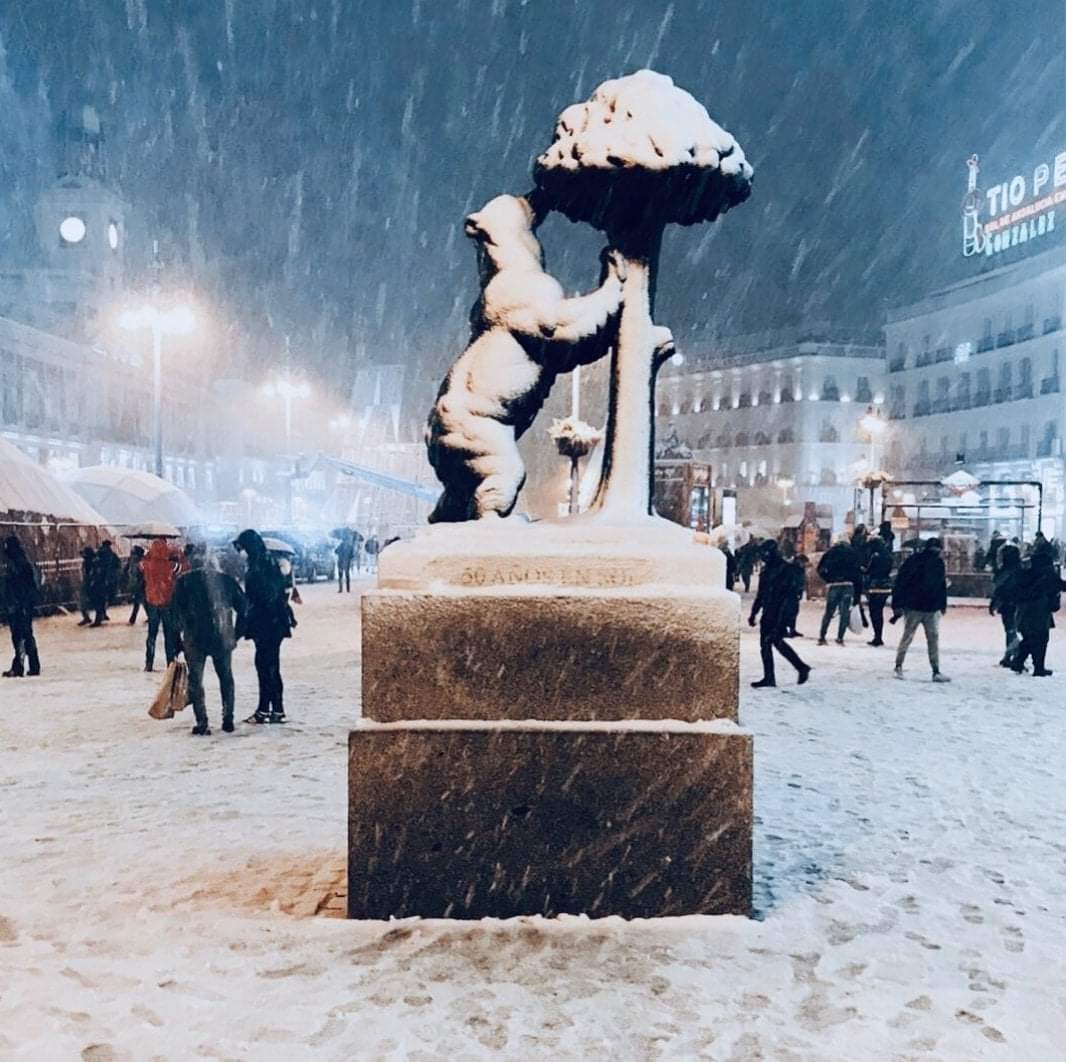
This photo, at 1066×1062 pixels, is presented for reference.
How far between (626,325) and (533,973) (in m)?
2.69

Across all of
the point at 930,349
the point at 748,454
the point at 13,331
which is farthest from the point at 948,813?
the point at 748,454

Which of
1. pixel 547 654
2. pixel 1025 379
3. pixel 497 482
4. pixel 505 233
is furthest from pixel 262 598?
pixel 1025 379

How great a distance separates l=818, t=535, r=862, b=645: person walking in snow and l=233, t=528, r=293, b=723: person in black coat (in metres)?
8.45

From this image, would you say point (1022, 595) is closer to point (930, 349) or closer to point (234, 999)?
point (234, 999)

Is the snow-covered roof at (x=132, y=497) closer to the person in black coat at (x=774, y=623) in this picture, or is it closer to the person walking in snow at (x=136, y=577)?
the person walking in snow at (x=136, y=577)

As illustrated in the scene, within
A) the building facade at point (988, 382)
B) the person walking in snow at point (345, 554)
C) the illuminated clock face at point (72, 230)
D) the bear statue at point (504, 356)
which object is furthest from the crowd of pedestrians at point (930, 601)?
the illuminated clock face at point (72, 230)

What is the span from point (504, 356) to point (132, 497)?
25608 mm

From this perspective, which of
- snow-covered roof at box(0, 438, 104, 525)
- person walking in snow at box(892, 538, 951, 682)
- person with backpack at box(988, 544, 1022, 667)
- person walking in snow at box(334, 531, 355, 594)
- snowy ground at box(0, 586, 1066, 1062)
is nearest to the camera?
snowy ground at box(0, 586, 1066, 1062)

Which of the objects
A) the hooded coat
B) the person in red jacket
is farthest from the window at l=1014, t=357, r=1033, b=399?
the hooded coat

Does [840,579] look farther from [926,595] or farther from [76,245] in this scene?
[76,245]

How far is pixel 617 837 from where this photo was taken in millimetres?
4336

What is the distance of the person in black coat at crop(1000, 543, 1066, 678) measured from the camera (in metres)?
12.5

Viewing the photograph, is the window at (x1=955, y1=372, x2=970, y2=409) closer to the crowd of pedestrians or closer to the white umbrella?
the crowd of pedestrians

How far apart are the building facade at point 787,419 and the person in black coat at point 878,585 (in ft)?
178
